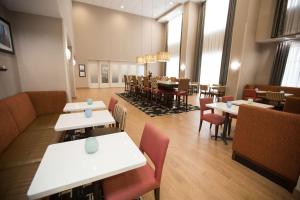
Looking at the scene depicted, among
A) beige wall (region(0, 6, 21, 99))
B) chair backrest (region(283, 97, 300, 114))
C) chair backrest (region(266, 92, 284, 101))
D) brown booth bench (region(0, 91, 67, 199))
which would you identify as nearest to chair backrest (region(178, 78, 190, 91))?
chair backrest (region(266, 92, 284, 101))

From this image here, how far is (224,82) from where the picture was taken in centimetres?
789

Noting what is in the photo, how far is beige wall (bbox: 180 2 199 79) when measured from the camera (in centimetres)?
913

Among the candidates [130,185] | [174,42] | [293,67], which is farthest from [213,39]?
[130,185]

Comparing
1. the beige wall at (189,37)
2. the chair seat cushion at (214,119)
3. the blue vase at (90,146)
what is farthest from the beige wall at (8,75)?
the beige wall at (189,37)

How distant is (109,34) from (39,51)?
863cm

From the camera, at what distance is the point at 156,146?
4.46ft

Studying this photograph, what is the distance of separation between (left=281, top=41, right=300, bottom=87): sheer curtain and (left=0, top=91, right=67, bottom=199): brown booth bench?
8745mm

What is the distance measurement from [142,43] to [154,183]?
12.4m

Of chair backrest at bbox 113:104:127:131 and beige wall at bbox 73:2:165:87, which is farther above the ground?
beige wall at bbox 73:2:165:87

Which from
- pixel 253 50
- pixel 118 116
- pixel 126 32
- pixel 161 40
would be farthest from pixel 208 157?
pixel 161 40

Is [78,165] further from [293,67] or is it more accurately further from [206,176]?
[293,67]

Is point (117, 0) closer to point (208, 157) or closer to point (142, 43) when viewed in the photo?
point (142, 43)

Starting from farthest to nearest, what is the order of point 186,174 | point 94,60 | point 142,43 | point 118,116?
point 142,43, point 94,60, point 118,116, point 186,174

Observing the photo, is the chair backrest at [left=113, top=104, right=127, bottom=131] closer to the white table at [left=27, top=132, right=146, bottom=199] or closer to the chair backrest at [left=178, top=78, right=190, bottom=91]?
the white table at [left=27, top=132, right=146, bottom=199]
